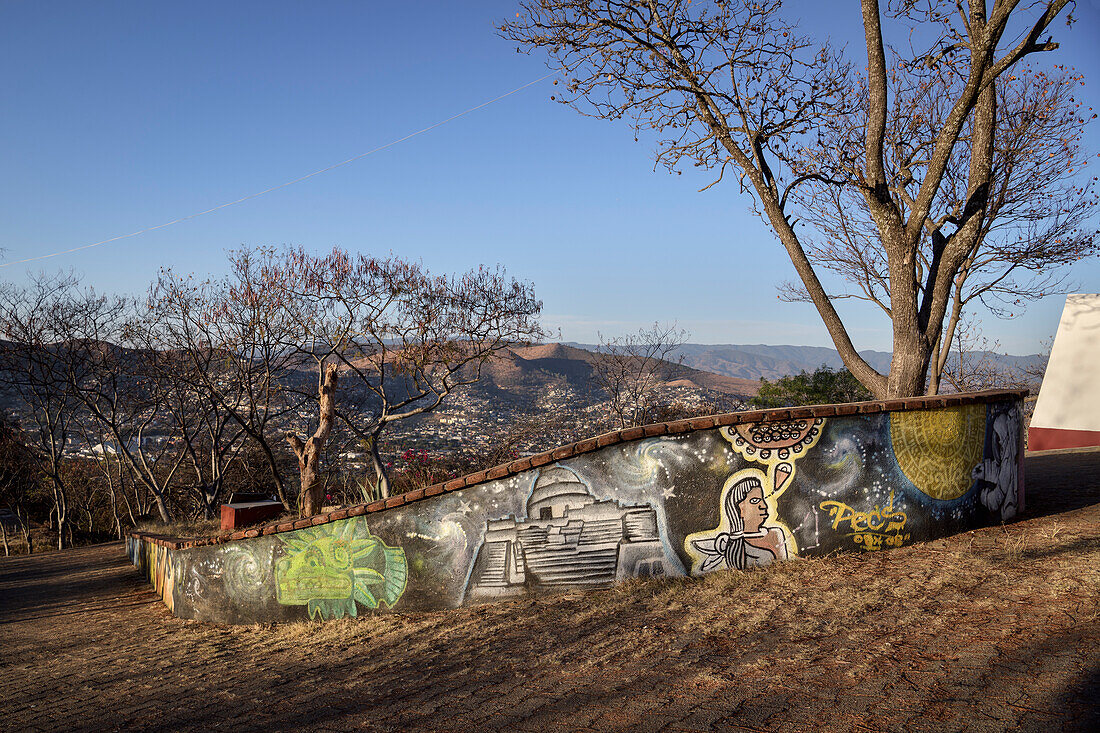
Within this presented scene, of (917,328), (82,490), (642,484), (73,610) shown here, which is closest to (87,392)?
(82,490)

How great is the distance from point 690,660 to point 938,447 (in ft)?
11.2

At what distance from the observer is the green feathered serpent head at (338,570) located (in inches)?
248

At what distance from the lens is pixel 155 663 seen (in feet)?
19.6

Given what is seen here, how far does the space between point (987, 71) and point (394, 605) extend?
324 inches

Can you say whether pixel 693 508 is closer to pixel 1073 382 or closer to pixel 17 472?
pixel 1073 382

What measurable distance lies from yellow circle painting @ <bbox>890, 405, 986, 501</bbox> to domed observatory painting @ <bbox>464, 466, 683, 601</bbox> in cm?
222

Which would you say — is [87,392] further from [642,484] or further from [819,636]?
[819,636]

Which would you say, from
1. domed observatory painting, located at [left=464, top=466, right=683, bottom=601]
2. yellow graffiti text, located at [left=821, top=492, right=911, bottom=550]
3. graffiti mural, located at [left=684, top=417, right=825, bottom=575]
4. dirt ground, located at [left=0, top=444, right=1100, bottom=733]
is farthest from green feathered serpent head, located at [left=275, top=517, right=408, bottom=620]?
yellow graffiti text, located at [left=821, top=492, right=911, bottom=550]

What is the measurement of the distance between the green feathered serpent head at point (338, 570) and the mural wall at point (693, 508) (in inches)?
1.1

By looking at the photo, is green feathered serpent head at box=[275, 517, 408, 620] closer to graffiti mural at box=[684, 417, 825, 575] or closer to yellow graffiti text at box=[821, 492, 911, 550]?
graffiti mural at box=[684, 417, 825, 575]

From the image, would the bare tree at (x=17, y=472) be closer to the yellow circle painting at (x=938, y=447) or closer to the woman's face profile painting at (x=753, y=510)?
the woman's face profile painting at (x=753, y=510)

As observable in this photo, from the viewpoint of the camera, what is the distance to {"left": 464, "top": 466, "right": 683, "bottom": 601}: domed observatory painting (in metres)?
5.76

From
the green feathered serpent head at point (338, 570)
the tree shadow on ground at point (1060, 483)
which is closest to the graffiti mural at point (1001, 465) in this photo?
the tree shadow on ground at point (1060, 483)

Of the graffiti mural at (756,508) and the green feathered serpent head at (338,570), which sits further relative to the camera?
the green feathered serpent head at (338,570)
